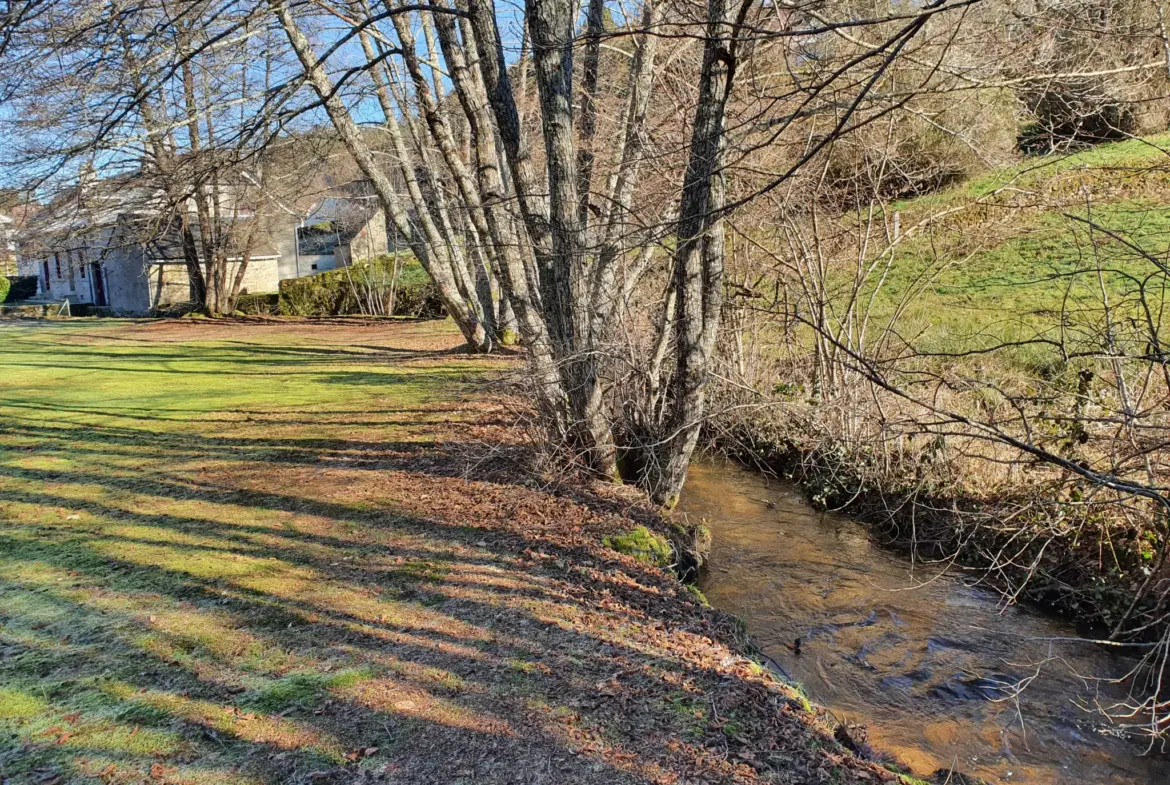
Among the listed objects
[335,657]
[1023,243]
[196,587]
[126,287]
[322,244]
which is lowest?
[335,657]

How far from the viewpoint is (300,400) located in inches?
460

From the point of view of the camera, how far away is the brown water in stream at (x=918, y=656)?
4.50 meters

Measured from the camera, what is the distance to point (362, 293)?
30.3 meters

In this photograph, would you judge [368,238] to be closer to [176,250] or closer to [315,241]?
[315,241]

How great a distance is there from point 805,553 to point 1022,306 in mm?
8095

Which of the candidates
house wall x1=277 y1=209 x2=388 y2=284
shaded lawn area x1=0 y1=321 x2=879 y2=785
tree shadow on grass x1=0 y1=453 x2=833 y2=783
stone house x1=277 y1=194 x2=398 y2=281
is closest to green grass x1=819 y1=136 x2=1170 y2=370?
shaded lawn area x1=0 y1=321 x2=879 y2=785

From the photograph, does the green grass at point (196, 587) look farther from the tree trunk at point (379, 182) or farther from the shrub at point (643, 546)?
the tree trunk at point (379, 182)

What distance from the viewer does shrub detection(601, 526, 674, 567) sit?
5.89m

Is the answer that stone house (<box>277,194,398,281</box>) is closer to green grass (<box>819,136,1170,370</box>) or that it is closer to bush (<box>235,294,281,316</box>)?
bush (<box>235,294,281,316</box>)

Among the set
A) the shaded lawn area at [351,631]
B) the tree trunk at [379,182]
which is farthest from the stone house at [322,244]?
the shaded lawn area at [351,631]

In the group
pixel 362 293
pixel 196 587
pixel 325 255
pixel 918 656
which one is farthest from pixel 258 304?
pixel 918 656

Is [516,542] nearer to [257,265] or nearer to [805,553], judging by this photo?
[805,553]

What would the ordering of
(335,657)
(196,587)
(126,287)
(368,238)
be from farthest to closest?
(368,238) → (126,287) → (196,587) → (335,657)

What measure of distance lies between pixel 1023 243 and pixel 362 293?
23.7 meters
